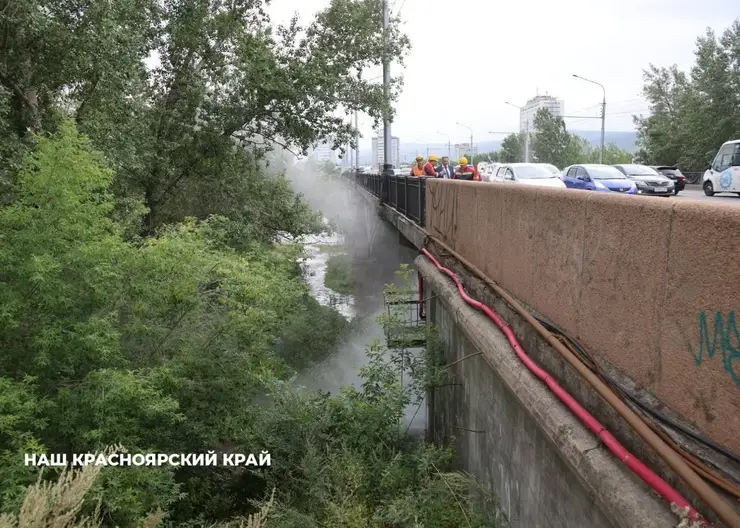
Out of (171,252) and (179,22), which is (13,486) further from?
(179,22)

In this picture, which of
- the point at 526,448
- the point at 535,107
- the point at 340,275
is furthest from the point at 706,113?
the point at 535,107

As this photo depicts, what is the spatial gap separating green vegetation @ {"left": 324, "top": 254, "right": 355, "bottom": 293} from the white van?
16.4m

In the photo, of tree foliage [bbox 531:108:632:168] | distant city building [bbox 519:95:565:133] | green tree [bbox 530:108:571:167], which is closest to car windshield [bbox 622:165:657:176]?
tree foliage [bbox 531:108:632:168]

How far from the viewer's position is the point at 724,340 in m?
2.52

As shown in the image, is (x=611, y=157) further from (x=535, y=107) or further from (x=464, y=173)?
(x=464, y=173)

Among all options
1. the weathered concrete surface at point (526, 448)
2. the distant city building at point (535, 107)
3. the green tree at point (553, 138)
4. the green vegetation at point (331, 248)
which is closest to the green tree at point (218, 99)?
the weathered concrete surface at point (526, 448)

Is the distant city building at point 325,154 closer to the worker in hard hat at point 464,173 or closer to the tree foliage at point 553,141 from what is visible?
the worker in hard hat at point 464,173

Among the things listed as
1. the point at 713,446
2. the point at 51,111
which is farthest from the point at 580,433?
the point at 51,111

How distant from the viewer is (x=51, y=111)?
464 inches

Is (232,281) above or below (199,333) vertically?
above

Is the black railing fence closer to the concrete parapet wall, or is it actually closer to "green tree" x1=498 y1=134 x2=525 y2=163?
the concrete parapet wall

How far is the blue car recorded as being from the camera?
18141 millimetres

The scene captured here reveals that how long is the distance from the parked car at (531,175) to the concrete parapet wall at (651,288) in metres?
12.0

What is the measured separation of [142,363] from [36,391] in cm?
147
